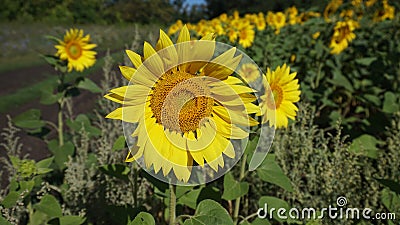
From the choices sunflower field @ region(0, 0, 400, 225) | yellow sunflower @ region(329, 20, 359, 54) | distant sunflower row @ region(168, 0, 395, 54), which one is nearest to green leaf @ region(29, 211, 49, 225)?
sunflower field @ region(0, 0, 400, 225)

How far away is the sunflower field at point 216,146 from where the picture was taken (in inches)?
54.4

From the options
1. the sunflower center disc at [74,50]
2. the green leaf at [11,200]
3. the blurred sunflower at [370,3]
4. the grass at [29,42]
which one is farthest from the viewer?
the grass at [29,42]

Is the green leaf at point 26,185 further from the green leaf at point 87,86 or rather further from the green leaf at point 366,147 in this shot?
the green leaf at point 366,147

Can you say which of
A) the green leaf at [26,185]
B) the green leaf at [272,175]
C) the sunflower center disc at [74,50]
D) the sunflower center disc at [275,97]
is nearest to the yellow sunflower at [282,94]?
the sunflower center disc at [275,97]

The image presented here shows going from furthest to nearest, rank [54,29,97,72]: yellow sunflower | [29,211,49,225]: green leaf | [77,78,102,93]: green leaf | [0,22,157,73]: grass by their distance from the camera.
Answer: [0,22,157,73]: grass
[54,29,97,72]: yellow sunflower
[77,78,102,93]: green leaf
[29,211,49,225]: green leaf

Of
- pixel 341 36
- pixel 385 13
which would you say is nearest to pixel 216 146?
pixel 341 36

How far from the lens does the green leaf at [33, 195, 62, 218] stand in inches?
76.9

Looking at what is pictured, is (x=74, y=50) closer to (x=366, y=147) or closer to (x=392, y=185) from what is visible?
(x=366, y=147)

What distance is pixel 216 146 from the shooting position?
1.45 m

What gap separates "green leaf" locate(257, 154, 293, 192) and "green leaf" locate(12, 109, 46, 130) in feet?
5.44

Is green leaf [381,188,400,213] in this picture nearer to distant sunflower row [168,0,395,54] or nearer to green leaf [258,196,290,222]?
green leaf [258,196,290,222]

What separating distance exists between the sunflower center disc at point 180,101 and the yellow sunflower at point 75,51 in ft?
6.34

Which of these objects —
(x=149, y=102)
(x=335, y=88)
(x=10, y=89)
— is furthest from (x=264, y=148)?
(x=10, y=89)

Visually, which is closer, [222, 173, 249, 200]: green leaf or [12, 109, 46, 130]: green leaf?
[222, 173, 249, 200]: green leaf
